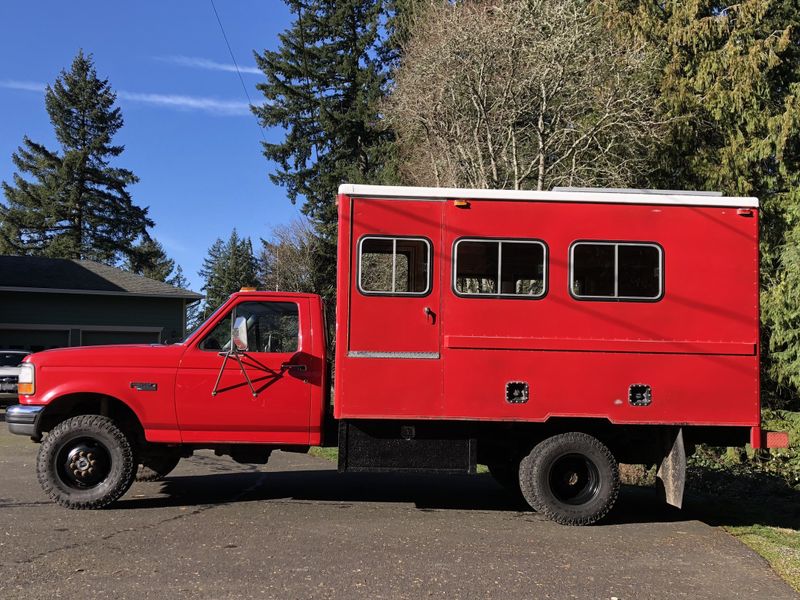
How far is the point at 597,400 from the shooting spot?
661cm

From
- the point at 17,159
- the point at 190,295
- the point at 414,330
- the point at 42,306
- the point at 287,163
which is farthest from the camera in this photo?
the point at 17,159

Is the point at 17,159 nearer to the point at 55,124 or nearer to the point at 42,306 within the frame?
the point at 55,124

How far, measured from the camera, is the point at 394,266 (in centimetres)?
682

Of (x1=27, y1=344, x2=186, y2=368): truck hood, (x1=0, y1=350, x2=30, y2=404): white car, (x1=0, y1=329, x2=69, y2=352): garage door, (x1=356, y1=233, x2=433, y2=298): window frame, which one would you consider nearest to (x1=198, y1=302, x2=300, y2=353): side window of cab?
(x1=27, y1=344, x2=186, y2=368): truck hood

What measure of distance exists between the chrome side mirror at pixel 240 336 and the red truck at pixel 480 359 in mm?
23

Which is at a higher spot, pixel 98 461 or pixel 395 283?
pixel 395 283

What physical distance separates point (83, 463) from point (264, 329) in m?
2.17

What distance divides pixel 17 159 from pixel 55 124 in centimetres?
346

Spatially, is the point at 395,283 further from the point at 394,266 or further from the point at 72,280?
the point at 72,280

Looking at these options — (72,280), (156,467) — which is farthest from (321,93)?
(156,467)

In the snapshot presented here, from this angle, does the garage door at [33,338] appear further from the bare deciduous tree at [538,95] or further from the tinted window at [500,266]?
the tinted window at [500,266]

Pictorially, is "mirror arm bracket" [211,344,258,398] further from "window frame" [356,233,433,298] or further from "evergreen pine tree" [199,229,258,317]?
"evergreen pine tree" [199,229,258,317]

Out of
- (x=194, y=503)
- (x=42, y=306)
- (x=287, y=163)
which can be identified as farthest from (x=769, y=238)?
(x=287, y=163)

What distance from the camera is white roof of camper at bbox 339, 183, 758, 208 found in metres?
6.68
